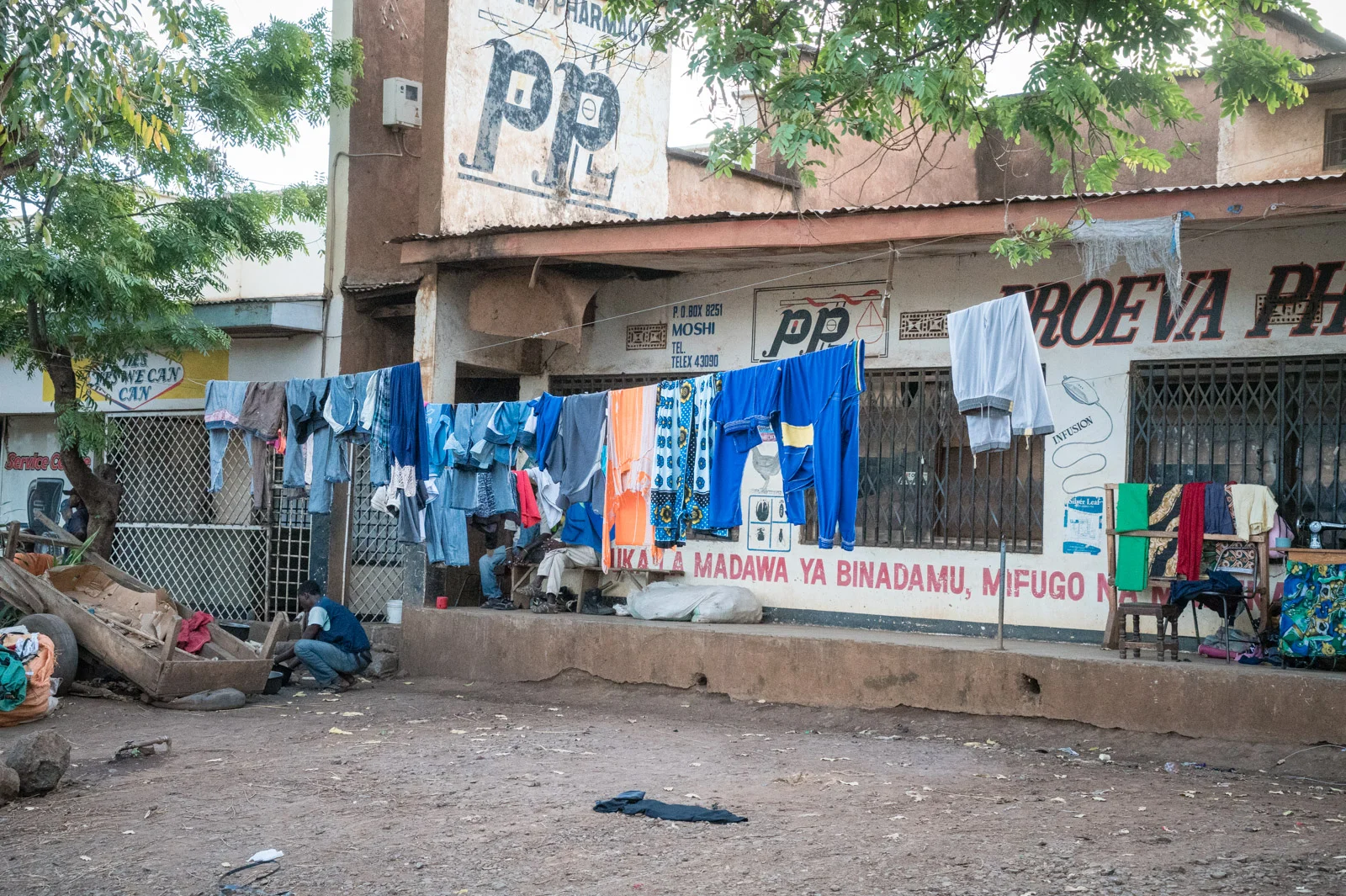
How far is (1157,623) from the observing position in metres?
8.59

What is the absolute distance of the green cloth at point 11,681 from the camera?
8523 millimetres

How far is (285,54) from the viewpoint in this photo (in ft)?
37.8

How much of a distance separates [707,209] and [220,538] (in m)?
6.47

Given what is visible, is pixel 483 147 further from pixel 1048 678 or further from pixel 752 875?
pixel 752 875

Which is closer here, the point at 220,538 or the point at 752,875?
the point at 752,875

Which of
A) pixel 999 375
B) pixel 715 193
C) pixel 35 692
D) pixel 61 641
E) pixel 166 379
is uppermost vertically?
pixel 715 193

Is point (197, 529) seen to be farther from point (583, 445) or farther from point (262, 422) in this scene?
point (583, 445)

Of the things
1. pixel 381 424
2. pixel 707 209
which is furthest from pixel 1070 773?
pixel 707 209

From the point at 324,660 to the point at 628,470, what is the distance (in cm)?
332

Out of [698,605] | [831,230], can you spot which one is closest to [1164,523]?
[831,230]

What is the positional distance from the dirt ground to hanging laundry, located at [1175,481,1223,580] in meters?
1.20

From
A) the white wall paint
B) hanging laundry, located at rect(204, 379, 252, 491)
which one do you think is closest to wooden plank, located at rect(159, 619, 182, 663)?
hanging laundry, located at rect(204, 379, 252, 491)

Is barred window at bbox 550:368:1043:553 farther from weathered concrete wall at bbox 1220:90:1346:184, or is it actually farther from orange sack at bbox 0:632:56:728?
weathered concrete wall at bbox 1220:90:1346:184

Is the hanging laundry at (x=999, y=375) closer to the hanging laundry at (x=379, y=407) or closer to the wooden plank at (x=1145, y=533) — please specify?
the wooden plank at (x=1145, y=533)
